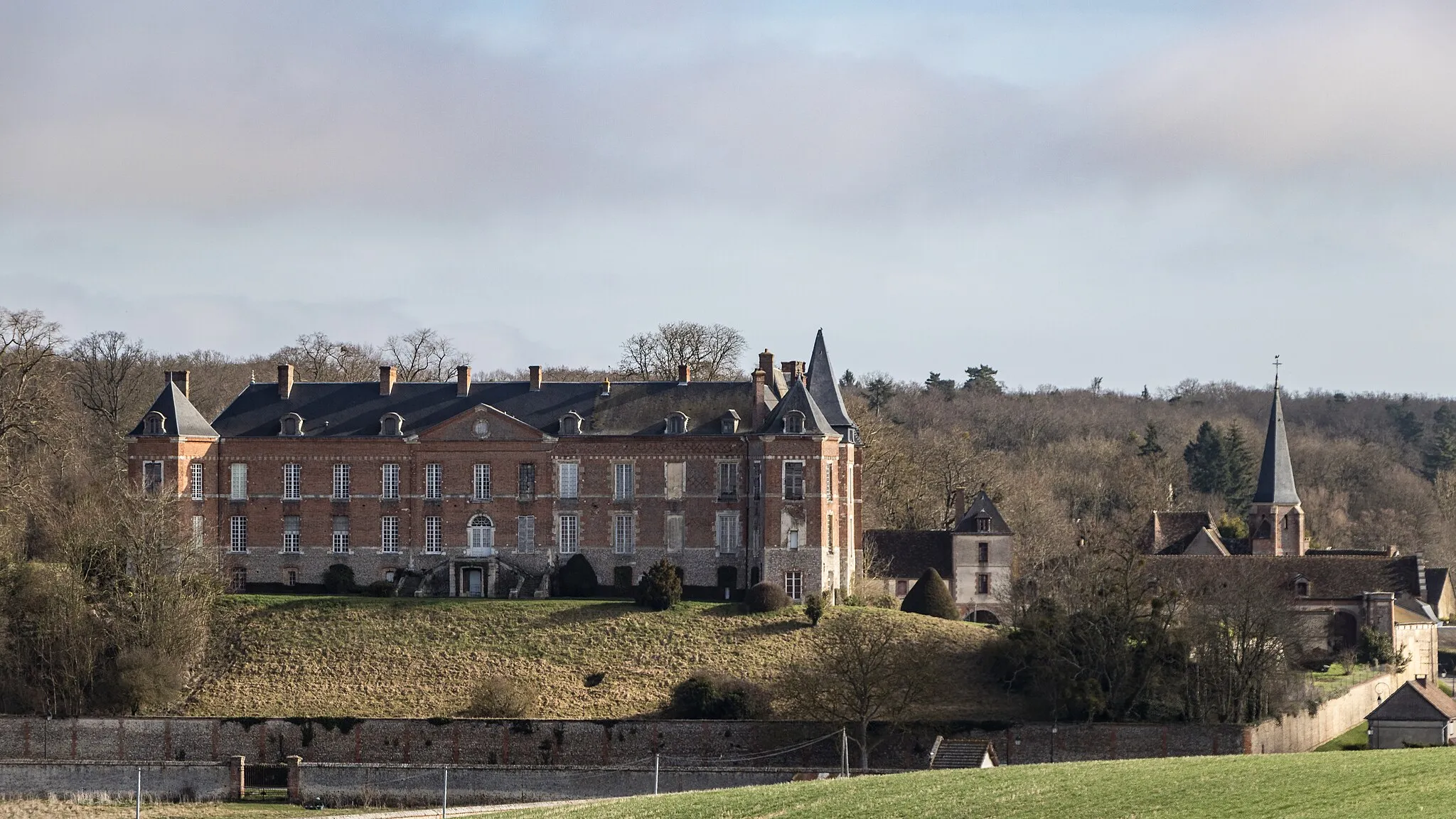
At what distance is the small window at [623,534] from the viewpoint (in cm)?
5809

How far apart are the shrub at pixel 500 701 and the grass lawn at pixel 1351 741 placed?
20047mm

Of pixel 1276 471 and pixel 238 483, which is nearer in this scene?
pixel 238 483

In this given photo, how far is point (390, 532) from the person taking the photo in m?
59.0

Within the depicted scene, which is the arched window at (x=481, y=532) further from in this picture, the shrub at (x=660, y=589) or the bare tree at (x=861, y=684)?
the bare tree at (x=861, y=684)

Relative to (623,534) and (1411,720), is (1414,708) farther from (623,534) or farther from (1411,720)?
(623,534)

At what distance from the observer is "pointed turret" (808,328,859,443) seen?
2372 inches

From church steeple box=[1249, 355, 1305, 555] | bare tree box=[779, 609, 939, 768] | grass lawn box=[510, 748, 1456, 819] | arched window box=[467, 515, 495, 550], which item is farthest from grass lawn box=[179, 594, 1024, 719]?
church steeple box=[1249, 355, 1305, 555]

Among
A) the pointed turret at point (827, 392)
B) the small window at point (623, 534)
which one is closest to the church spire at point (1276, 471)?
the pointed turret at point (827, 392)

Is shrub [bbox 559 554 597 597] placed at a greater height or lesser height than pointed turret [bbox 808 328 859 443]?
lesser

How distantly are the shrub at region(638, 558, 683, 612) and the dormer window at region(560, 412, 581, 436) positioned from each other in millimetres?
5963

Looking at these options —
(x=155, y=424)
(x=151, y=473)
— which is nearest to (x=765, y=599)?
(x=151, y=473)

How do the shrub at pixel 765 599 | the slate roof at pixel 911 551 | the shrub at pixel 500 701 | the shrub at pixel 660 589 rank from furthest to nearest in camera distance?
the slate roof at pixel 911 551, the shrub at pixel 660 589, the shrub at pixel 765 599, the shrub at pixel 500 701

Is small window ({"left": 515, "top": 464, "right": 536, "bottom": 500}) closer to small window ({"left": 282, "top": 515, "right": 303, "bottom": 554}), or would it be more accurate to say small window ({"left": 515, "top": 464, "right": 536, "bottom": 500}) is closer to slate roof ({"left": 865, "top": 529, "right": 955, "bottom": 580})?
small window ({"left": 282, "top": 515, "right": 303, "bottom": 554})

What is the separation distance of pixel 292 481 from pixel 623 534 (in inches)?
417
